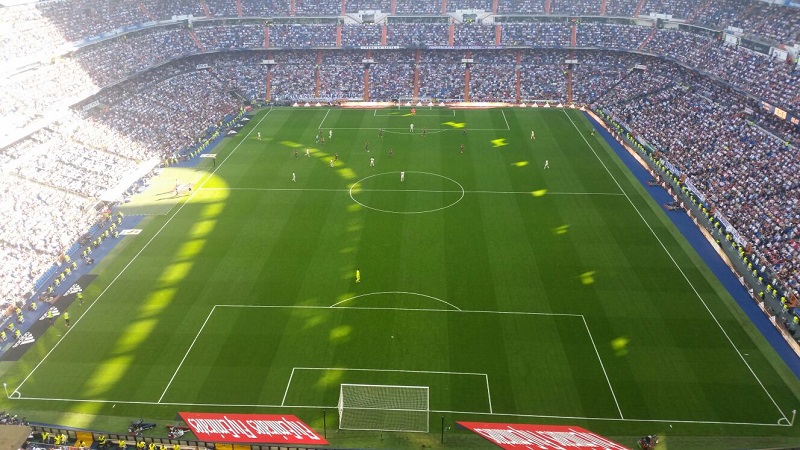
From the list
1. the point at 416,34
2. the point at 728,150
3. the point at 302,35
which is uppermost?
the point at 416,34

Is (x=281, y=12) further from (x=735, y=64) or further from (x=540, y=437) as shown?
(x=540, y=437)

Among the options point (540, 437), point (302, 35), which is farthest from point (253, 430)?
point (302, 35)

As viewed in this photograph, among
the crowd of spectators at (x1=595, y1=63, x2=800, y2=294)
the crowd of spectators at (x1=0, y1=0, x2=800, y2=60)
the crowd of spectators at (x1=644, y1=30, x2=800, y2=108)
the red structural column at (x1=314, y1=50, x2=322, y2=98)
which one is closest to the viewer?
the crowd of spectators at (x1=595, y1=63, x2=800, y2=294)

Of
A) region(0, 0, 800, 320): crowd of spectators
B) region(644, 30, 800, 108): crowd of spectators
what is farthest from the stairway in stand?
region(644, 30, 800, 108): crowd of spectators

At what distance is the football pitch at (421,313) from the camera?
2955 centimetres

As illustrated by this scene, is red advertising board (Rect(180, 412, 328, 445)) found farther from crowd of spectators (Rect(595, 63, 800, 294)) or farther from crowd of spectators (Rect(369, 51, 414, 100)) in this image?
crowd of spectators (Rect(369, 51, 414, 100))

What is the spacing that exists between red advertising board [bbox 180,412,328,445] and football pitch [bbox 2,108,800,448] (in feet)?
8.41

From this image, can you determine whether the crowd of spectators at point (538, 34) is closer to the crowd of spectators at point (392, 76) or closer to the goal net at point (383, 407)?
the crowd of spectators at point (392, 76)

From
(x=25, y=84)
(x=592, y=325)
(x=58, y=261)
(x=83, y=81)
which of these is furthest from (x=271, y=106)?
(x=592, y=325)

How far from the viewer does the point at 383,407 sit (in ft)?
95.2

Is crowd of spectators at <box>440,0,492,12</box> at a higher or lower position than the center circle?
higher

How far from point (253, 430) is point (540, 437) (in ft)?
39.7

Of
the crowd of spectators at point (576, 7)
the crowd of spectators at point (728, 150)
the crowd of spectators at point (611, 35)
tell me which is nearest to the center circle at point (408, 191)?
the crowd of spectators at point (728, 150)

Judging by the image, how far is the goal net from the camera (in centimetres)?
2819
